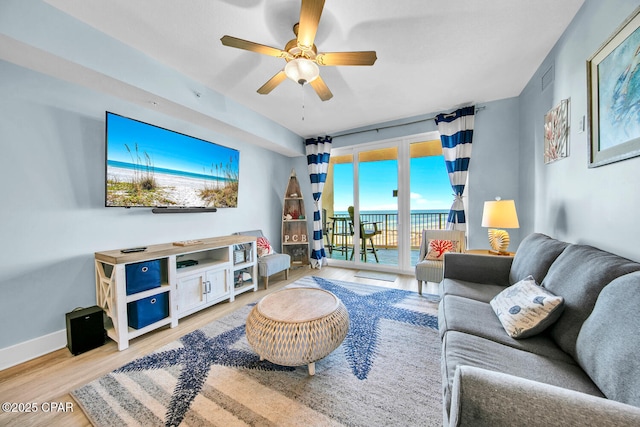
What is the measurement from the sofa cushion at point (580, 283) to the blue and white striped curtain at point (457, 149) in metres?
1.95

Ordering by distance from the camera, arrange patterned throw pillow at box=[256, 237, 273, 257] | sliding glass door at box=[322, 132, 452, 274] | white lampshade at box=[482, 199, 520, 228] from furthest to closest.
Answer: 1. sliding glass door at box=[322, 132, 452, 274]
2. patterned throw pillow at box=[256, 237, 273, 257]
3. white lampshade at box=[482, 199, 520, 228]

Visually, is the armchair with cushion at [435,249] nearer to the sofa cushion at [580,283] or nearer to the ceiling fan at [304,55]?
the sofa cushion at [580,283]

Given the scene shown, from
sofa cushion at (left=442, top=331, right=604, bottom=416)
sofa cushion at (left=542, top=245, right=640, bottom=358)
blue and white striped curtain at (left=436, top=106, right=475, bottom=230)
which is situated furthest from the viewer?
blue and white striped curtain at (left=436, top=106, right=475, bottom=230)

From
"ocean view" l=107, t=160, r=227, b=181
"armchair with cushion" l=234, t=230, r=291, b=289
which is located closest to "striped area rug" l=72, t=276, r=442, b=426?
"armchair with cushion" l=234, t=230, r=291, b=289

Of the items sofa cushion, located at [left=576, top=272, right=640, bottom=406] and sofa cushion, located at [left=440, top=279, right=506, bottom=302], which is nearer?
sofa cushion, located at [left=576, top=272, right=640, bottom=406]

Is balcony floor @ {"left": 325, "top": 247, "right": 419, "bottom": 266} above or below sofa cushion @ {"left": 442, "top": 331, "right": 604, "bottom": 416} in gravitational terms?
below

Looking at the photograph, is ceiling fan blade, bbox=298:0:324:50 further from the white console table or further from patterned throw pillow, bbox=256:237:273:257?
patterned throw pillow, bbox=256:237:273:257

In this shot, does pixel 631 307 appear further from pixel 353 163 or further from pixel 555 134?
pixel 353 163

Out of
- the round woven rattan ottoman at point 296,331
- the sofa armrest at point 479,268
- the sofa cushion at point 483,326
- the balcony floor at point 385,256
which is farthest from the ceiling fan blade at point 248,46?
the balcony floor at point 385,256

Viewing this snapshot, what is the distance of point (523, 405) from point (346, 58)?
2.02 meters

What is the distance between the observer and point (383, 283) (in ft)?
10.9

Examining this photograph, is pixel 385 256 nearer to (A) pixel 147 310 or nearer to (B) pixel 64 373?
(A) pixel 147 310

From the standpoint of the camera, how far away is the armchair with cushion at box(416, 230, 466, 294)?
2617 mm

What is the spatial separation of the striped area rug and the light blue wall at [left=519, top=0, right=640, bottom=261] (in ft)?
4.32
